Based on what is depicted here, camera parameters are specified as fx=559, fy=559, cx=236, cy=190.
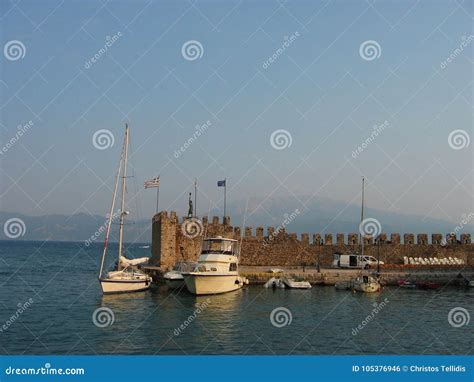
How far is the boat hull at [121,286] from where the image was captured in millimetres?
27391

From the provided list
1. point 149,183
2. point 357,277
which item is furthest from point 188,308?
point 357,277

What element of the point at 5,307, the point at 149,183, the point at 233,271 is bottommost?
the point at 5,307

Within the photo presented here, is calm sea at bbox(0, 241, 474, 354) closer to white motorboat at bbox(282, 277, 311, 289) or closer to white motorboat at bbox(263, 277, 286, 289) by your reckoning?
white motorboat at bbox(282, 277, 311, 289)

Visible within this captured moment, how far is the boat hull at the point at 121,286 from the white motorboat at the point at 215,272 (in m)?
2.75

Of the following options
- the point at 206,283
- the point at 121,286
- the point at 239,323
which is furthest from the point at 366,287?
the point at 121,286

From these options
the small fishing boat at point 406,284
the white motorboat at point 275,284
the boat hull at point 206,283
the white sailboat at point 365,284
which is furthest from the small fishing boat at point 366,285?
the boat hull at point 206,283

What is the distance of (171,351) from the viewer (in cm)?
1582

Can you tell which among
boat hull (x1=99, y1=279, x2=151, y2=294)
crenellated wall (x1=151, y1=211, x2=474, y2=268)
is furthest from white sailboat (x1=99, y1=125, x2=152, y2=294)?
crenellated wall (x1=151, y1=211, x2=474, y2=268)

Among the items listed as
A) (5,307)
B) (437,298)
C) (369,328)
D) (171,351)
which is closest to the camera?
(171,351)

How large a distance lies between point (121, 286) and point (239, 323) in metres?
9.86

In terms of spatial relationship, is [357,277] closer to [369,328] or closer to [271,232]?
[271,232]

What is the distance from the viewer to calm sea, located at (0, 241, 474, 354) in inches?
655

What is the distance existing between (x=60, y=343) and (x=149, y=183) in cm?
1521

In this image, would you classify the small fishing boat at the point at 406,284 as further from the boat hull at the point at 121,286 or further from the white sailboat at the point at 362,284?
the boat hull at the point at 121,286
